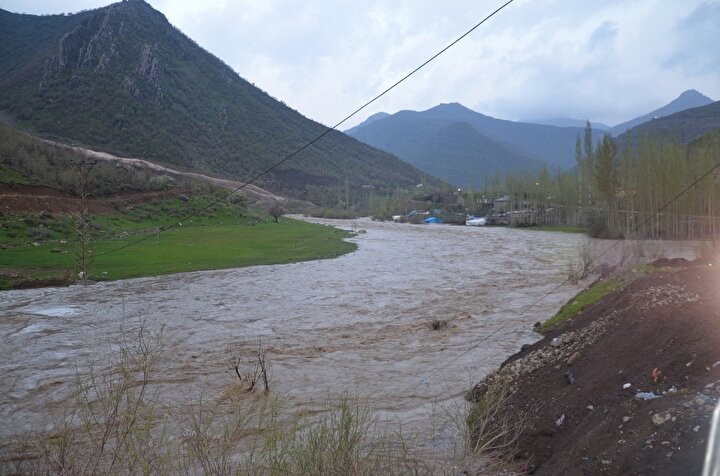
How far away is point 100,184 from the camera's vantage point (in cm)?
4178

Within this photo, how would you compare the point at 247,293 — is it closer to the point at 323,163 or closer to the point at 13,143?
the point at 13,143

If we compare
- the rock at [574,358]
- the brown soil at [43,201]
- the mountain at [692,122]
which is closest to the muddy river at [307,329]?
the rock at [574,358]

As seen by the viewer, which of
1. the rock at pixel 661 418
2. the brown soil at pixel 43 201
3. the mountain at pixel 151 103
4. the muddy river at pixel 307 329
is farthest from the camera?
the mountain at pixel 151 103

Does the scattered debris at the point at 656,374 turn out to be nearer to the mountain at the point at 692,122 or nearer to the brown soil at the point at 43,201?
the brown soil at the point at 43,201

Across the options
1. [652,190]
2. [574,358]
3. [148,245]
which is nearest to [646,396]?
[574,358]

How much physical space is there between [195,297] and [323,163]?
106 m

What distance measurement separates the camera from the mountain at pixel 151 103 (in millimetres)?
76500

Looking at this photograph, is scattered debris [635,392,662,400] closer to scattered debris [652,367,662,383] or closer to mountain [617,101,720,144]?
scattered debris [652,367,662,383]

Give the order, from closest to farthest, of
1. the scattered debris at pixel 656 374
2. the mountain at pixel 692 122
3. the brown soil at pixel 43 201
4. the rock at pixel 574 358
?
1. the scattered debris at pixel 656 374
2. the rock at pixel 574 358
3. the brown soil at pixel 43 201
4. the mountain at pixel 692 122

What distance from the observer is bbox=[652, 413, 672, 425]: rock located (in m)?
4.13

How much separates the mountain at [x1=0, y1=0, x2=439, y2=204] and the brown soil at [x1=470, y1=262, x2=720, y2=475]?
72.2 m

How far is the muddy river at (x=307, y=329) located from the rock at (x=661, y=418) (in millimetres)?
1947

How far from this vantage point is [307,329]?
13328 millimetres

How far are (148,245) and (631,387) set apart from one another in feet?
97.1
